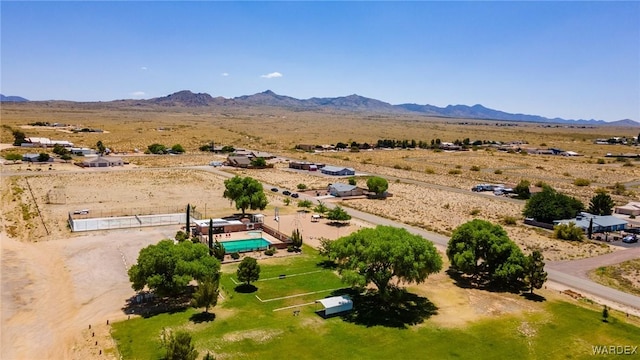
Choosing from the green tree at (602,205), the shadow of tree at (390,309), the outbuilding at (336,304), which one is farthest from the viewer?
the green tree at (602,205)

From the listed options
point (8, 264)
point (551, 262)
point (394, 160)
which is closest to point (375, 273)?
point (551, 262)

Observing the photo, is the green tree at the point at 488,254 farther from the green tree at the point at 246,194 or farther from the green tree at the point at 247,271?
the green tree at the point at 246,194

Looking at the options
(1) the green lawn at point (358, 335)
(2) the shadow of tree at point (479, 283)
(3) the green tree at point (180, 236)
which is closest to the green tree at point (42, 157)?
(3) the green tree at point (180, 236)

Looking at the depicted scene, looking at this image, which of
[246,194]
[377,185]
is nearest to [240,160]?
[377,185]

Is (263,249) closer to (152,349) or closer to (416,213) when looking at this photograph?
(152,349)

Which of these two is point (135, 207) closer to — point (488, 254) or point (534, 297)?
point (488, 254)
